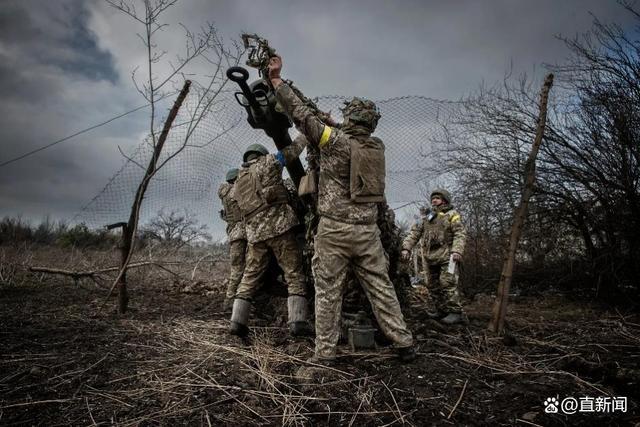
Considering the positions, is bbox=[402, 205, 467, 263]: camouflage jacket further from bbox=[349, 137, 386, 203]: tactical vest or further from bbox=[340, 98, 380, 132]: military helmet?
bbox=[340, 98, 380, 132]: military helmet

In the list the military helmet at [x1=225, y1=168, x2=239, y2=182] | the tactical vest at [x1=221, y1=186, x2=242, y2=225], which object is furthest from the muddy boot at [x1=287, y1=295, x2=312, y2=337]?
the military helmet at [x1=225, y1=168, x2=239, y2=182]

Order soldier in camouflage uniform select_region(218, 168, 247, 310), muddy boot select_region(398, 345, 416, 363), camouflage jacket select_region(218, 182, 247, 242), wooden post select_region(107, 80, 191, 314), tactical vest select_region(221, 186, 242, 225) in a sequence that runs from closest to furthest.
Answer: muddy boot select_region(398, 345, 416, 363)
wooden post select_region(107, 80, 191, 314)
soldier in camouflage uniform select_region(218, 168, 247, 310)
camouflage jacket select_region(218, 182, 247, 242)
tactical vest select_region(221, 186, 242, 225)

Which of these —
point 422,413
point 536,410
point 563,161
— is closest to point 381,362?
point 422,413

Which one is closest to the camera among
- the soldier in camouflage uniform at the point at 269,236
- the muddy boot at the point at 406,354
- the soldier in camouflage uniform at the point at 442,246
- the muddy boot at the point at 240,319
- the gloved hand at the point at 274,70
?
the muddy boot at the point at 406,354

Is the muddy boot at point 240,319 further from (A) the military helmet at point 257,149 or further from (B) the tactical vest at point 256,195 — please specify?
(A) the military helmet at point 257,149

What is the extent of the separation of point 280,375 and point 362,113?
8.03 feet

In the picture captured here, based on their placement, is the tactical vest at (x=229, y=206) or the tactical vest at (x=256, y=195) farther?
the tactical vest at (x=229, y=206)

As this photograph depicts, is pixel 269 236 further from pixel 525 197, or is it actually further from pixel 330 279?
pixel 525 197

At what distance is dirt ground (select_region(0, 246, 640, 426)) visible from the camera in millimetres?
2465

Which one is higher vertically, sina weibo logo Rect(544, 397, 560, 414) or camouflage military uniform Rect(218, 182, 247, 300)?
camouflage military uniform Rect(218, 182, 247, 300)

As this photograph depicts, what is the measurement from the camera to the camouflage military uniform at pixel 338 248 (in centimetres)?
333

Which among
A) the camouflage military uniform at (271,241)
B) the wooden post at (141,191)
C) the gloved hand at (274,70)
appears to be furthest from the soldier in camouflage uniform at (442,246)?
the wooden post at (141,191)

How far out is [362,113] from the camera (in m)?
3.59

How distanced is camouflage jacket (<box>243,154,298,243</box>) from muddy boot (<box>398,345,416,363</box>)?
1.86 meters
